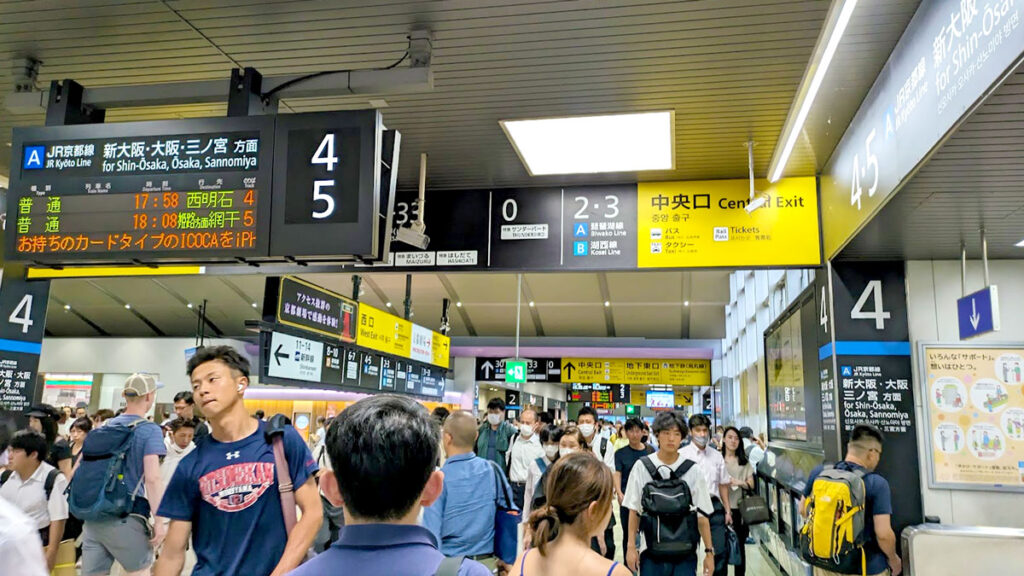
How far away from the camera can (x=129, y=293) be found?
64.2 feet

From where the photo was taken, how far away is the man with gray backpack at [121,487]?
4.01 metres

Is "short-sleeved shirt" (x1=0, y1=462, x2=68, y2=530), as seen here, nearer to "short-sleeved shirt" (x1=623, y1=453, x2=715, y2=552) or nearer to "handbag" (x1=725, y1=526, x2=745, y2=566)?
"short-sleeved shirt" (x1=623, y1=453, x2=715, y2=552)

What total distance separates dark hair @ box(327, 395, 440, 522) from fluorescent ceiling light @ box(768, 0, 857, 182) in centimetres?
268

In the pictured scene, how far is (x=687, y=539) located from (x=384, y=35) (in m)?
3.36

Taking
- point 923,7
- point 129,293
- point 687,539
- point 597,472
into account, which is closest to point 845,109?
point 923,7

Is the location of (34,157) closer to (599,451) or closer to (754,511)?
(754,511)

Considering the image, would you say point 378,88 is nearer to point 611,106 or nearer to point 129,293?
point 611,106

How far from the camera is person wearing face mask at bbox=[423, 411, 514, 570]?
353 centimetres

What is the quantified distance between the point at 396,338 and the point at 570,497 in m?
9.39

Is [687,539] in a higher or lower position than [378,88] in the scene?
lower

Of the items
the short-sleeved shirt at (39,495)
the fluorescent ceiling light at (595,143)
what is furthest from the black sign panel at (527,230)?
the short-sleeved shirt at (39,495)

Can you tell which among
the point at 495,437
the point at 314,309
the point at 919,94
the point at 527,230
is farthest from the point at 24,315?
the point at 919,94

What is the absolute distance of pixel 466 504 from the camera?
3561mm

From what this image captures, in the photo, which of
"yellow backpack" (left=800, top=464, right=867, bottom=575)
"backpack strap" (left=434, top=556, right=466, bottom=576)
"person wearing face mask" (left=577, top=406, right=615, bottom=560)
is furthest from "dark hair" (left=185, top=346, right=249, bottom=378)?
"yellow backpack" (left=800, top=464, right=867, bottom=575)
